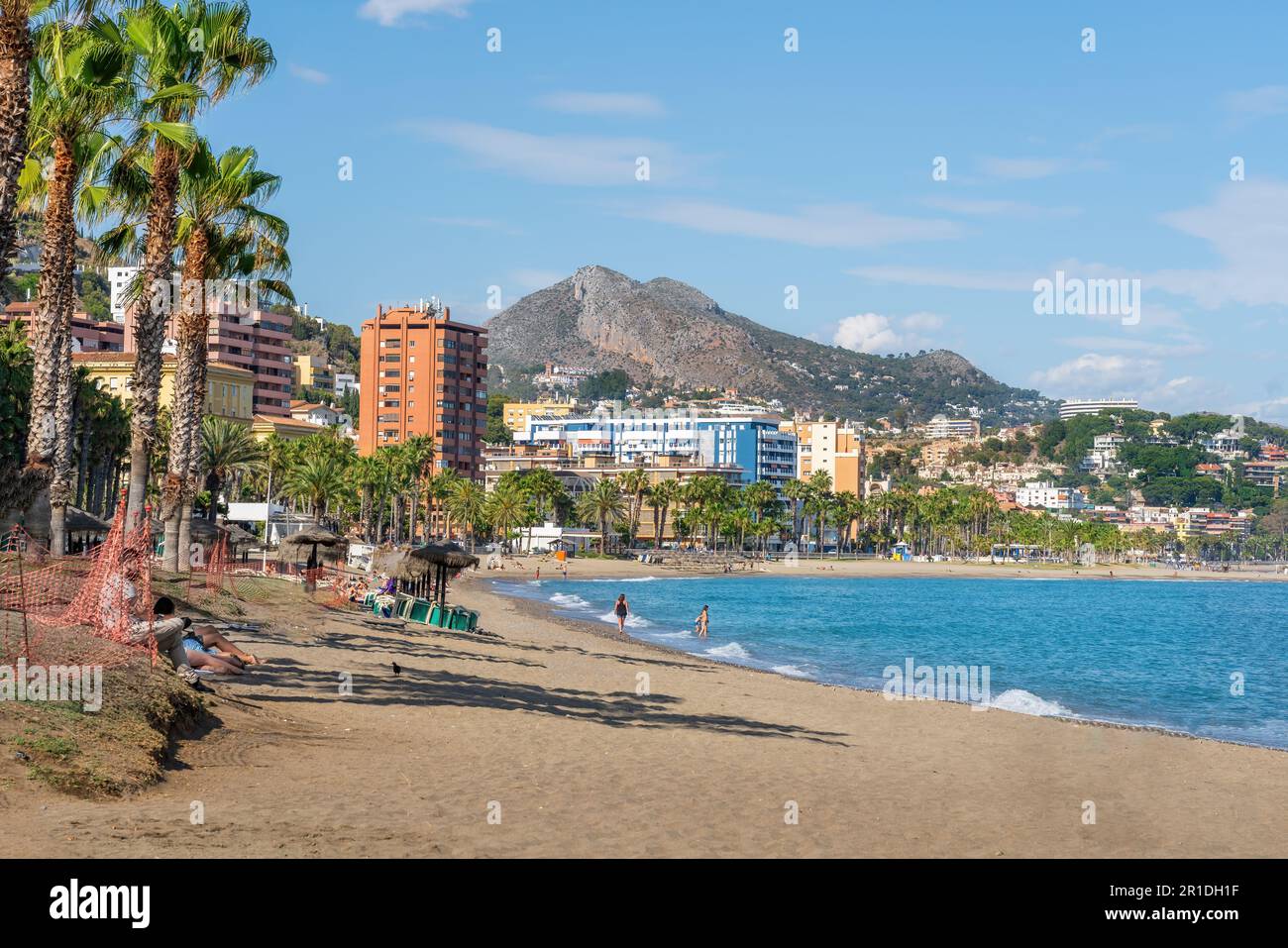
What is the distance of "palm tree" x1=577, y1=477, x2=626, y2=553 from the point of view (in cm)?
16050

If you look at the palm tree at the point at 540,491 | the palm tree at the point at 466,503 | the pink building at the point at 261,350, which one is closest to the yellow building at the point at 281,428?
the palm tree at the point at 466,503

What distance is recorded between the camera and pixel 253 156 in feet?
93.7

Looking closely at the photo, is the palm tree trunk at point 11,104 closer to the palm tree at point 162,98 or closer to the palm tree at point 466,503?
the palm tree at point 162,98

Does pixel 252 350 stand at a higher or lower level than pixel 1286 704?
higher

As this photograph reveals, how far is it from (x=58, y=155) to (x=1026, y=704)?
25530 millimetres

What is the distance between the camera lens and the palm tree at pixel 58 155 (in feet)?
67.2

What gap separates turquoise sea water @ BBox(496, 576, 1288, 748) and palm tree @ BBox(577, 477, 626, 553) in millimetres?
40899

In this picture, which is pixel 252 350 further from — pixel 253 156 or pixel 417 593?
pixel 253 156

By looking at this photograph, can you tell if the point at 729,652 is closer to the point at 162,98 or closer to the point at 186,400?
the point at 186,400

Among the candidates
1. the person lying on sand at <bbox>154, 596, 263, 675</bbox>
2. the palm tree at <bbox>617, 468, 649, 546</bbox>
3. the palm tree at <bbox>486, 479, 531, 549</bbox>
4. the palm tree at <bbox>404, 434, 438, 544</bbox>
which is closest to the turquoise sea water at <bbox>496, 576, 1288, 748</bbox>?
the person lying on sand at <bbox>154, 596, 263, 675</bbox>

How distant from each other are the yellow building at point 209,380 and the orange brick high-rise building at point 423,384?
191ft

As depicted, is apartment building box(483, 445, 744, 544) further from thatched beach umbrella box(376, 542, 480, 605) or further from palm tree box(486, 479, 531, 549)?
thatched beach umbrella box(376, 542, 480, 605)

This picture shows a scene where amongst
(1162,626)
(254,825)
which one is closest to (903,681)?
(254,825)

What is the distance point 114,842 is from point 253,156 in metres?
22.5
